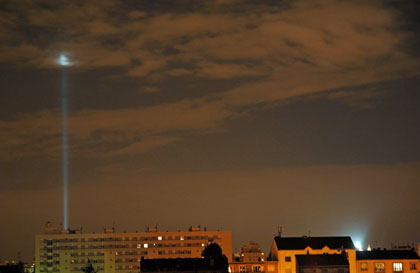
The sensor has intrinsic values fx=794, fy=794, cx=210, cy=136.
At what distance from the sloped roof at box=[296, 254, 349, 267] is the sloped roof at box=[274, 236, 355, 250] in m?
5.23

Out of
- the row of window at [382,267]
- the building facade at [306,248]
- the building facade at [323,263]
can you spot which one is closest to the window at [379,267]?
the row of window at [382,267]

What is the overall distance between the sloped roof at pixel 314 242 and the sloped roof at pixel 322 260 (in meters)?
5.23

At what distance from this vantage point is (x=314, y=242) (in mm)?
135000

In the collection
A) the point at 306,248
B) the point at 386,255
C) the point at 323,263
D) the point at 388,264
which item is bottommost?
the point at 388,264

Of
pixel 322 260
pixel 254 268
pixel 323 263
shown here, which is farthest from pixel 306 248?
pixel 254 268

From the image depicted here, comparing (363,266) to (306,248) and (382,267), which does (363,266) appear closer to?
(382,267)

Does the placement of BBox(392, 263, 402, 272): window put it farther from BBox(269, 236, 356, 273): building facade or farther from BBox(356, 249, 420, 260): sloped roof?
BBox(269, 236, 356, 273): building facade

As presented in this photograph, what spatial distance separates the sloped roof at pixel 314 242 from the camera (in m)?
134

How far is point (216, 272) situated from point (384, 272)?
1197 inches

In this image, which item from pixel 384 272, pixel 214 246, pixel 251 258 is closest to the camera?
pixel 384 272

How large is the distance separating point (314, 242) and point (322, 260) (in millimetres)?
9931

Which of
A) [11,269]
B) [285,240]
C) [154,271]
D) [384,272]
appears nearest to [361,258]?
[384,272]

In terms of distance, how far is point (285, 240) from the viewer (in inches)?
5349

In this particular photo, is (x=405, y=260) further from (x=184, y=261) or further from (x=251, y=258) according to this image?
(x=251, y=258)
